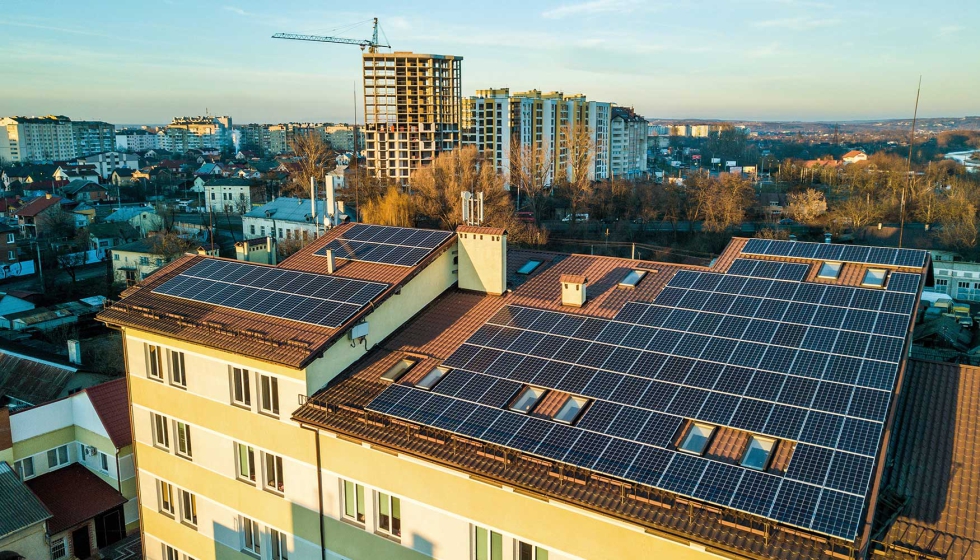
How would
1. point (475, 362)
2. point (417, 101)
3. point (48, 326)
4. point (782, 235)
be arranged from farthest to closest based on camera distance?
point (417, 101) → point (782, 235) → point (48, 326) → point (475, 362)

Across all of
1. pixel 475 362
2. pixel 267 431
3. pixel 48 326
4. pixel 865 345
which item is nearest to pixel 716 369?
pixel 865 345

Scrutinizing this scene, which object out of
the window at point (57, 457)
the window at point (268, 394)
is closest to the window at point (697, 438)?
the window at point (268, 394)

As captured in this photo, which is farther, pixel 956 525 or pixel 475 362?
pixel 475 362

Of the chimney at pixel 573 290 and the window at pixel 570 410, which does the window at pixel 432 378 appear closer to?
the window at pixel 570 410

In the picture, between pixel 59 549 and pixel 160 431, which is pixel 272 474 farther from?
pixel 59 549

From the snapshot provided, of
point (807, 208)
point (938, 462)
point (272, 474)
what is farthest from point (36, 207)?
point (938, 462)

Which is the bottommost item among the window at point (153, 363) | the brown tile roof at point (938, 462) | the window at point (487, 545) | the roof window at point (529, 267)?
the window at point (487, 545)

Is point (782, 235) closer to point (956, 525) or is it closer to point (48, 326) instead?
point (956, 525)
